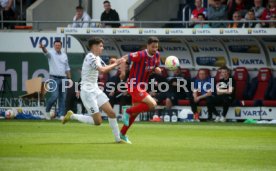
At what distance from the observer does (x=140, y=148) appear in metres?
16.4

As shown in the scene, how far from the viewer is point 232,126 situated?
2431 centimetres

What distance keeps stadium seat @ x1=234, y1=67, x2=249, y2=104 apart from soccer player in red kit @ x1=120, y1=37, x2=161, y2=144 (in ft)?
30.6

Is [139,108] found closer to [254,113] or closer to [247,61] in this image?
[254,113]

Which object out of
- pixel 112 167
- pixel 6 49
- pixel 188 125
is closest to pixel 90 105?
pixel 112 167

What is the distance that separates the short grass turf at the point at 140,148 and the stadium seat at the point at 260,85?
134 inches

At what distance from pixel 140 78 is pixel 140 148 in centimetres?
237

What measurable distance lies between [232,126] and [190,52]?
15.8ft

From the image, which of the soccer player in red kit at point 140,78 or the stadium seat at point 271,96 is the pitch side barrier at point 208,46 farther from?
the soccer player in red kit at point 140,78

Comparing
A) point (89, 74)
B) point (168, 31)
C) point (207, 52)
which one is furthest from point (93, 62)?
point (207, 52)

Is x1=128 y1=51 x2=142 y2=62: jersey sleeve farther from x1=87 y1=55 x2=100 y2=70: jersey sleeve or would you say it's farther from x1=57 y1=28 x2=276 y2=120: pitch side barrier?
x1=57 y1=28 x2=276 y2=120: pitch side barrier

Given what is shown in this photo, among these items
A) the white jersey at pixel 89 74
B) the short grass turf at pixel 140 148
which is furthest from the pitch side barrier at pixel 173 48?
the white jersey at pixel 89 74

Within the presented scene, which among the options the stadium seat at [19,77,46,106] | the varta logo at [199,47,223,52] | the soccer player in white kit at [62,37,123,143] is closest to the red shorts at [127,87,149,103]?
the soccer player in white kit at [62,37,123,143]

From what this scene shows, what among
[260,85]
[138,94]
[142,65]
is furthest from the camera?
[260,85]

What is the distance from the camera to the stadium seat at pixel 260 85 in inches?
1059
